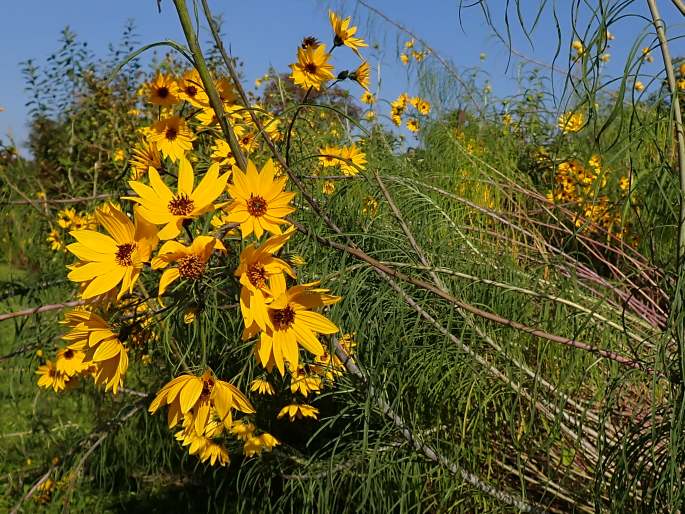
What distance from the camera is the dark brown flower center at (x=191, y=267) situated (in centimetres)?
69

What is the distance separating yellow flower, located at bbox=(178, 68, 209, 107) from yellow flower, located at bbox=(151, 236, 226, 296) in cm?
38

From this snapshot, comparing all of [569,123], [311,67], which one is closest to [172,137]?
[311,67]

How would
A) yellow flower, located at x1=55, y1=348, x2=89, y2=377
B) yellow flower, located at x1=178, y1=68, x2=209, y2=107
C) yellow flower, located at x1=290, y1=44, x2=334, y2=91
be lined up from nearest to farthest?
1. yellow flower, located at x1=178, y1=68, x2=209, y2=107
2. yellow flower, located at x1=290, y1=44, x2=334, y2=91
3. yellow flower, located at x1=55, y1=348, x2=89, y2=377

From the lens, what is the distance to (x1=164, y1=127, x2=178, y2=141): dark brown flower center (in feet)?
3.55

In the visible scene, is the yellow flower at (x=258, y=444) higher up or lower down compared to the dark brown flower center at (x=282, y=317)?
lower down

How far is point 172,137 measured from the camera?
3.55 feet

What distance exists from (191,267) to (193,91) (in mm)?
457

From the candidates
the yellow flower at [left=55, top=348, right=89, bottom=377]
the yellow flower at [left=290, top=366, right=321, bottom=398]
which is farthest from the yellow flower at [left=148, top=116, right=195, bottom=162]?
the yellow flower at [left=55, top=348, right=89, bottom=377]

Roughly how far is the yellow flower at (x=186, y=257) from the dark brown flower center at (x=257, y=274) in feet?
0.16

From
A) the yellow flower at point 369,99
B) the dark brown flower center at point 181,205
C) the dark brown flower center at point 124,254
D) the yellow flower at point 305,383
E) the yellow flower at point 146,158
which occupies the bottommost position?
the yellow flower at point 305,383

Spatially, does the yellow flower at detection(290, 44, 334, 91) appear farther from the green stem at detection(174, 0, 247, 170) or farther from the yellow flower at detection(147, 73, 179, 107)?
the green stem at detection(174, 0, 247, 170)

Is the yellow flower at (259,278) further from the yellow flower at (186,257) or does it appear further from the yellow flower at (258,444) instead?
the yellow flower at (258,444)

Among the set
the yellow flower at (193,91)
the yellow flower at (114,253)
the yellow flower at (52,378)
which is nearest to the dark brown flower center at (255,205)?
the yellow flower at (114,253)

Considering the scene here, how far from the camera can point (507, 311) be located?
53.1 inches
